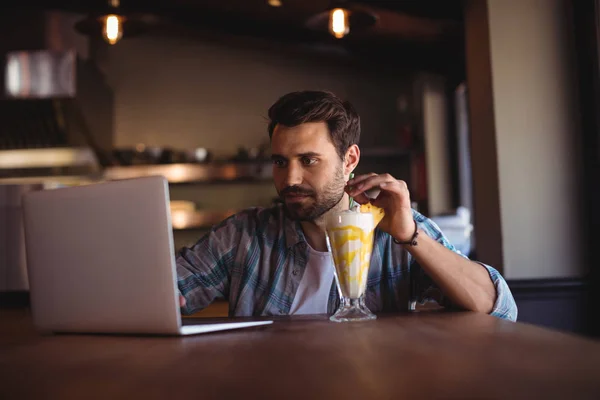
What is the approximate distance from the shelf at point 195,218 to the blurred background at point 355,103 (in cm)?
1

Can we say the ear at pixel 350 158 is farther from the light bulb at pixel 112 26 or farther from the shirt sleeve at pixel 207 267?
the light bulb at pixel 112 26

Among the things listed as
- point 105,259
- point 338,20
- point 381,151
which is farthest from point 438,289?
point 381,151

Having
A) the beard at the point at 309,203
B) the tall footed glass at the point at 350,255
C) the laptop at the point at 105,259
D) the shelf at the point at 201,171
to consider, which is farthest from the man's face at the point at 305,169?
the shelf at the point at 201,171

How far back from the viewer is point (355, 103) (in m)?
5.46

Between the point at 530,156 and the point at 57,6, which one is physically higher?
the point at 57,6

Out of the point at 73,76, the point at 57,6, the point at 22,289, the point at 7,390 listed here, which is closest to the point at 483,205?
the point at 7,390

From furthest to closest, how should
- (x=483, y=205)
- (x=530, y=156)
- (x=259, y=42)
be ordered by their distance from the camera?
(x=259, y=42) < (x=483, y=205) < (x=530, y=156)

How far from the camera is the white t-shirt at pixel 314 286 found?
1.58 metres

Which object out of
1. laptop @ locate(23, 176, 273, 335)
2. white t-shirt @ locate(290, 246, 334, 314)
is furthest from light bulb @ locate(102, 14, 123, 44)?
laptop @ locate(23, 176, 273, 335)

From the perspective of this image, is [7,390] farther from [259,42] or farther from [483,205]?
[259,42]

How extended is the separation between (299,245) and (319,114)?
41 centimetres

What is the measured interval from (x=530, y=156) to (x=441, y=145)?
2.14 m

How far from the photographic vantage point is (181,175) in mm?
4961

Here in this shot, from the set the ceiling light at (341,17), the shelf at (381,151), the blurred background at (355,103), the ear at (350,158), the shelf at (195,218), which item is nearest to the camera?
the ear at (350,158)
